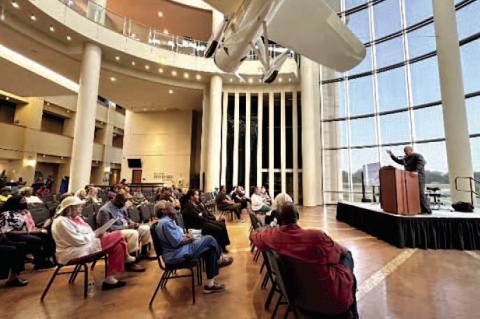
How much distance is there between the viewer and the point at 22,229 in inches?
119

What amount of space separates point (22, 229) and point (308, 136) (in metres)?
11.4

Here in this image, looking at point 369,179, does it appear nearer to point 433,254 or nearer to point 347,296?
point 433,254

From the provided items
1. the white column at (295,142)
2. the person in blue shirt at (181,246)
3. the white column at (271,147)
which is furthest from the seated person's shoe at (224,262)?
the white column at (295,142)

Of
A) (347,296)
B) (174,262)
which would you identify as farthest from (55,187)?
(347,296)

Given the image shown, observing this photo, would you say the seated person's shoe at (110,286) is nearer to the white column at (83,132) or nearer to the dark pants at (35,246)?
the dark pants at (35,246)

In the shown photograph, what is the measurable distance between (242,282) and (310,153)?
10146 mm

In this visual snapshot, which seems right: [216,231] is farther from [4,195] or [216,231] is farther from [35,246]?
[4,195]

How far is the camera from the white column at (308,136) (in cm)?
1213

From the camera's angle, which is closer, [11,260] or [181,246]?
[181,246]

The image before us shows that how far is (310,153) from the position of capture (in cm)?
1224

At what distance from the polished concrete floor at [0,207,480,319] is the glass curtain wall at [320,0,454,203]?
700 centimetres

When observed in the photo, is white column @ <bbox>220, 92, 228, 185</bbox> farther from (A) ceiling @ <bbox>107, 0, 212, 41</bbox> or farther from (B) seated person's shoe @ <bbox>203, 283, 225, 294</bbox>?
(B) seated person's shoe @ <bbox>203, 283, 225, 294</bbox>

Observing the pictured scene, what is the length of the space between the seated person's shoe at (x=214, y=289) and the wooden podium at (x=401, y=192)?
142 inches

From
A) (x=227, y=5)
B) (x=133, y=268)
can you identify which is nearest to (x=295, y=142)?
(x=227, y=5)
